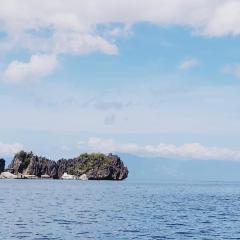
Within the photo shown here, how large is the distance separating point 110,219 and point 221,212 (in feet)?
92.7

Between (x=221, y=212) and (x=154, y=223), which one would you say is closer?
(x=154, y=223)

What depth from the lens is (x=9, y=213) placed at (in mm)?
94125

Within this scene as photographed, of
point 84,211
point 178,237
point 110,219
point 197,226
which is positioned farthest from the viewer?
point 84,211

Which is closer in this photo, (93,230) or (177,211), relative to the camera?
(93,230)

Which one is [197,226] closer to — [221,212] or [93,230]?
[93,230]

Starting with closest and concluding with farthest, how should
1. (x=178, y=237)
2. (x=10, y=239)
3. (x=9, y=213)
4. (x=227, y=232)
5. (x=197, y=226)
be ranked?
(x=10, y=239) → (x=178, y=237) → (x=227, y=232) → (x=197, y=226) → (x=9, y=213)

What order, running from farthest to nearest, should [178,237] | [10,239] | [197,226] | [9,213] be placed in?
[9,213]
[197,226]
[178,237]
[10,239]

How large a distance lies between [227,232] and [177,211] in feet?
108

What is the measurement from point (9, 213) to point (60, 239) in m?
33.6

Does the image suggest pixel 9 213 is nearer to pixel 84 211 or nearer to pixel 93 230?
pixel 84 211

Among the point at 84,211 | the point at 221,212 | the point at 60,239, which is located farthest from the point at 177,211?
the point at 60,239

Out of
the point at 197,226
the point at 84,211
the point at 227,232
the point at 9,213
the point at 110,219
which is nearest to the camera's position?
the point at 227,232

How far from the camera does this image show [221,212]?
106000 millimetres

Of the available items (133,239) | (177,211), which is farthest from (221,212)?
(133,239)
